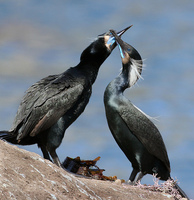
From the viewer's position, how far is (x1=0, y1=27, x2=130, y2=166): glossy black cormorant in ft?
22.4

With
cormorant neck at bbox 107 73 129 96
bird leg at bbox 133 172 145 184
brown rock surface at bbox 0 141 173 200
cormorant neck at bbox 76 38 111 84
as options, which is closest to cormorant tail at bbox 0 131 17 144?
brown rock surface at bbox 0 141 173 200

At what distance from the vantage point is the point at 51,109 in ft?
22.4

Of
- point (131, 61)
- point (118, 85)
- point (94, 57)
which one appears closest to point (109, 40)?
point (94, 57)

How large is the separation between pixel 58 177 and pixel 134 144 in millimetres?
1866

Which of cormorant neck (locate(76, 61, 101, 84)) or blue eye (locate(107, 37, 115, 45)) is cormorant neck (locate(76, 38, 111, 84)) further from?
blue eye (locate(107, 37, 115, 45))

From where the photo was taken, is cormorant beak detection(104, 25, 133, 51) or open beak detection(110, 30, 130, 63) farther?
cormorant beak detection(104, 25, 133, 51)

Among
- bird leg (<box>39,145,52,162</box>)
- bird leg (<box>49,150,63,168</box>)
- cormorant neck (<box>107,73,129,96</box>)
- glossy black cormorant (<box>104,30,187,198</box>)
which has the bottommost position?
bird leg (<box>49,150,63,168</box>)

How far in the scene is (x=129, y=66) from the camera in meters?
Result: 7.50

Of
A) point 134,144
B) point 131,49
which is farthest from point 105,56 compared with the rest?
→ point 134,144

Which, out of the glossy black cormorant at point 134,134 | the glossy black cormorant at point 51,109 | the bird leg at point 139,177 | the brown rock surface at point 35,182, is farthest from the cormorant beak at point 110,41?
the brown rock surface at point 35,182

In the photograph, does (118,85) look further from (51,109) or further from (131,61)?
(51,109)

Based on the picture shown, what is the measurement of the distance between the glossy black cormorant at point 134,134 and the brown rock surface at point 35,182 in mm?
1046

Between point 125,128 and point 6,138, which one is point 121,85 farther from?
point 6,138

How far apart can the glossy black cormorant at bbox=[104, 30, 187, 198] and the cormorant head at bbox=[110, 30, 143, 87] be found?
0.38 ft
